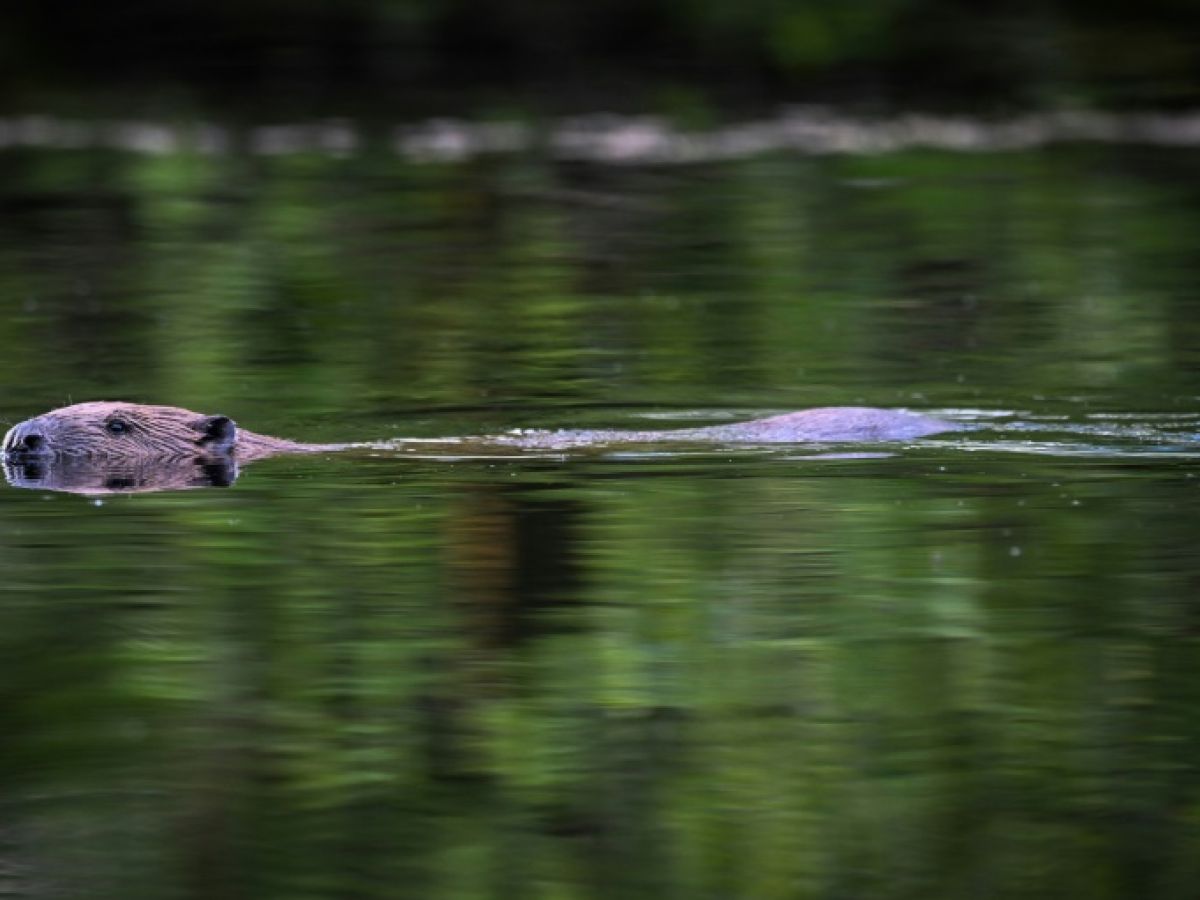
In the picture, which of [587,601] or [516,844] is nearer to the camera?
[516,844]

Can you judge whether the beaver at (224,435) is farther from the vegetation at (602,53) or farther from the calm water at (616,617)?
the vegetation at (602,53)

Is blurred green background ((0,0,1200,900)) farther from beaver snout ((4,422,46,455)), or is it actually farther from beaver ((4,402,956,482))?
beaver snout ((4,422,46,455))

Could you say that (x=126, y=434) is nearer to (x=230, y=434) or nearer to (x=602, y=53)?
(x=230, y=434)

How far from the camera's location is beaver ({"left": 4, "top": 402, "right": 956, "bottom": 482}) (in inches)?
310

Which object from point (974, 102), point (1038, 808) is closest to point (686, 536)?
point (1038, 808)

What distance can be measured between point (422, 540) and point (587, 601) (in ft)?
3.04

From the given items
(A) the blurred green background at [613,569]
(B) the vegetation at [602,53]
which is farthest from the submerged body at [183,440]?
(B) the vegetation at [602,53]

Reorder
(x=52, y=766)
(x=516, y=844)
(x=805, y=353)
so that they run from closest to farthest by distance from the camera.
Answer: (x=516, y=844)
(x=52, y=766)
(x=805, y=353)

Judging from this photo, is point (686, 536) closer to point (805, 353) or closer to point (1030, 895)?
point (1030, 895)

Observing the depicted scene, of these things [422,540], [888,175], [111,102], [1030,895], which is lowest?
[1030,895]

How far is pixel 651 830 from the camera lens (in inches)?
164

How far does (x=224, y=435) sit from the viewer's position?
802cm

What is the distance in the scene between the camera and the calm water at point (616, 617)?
413 cm

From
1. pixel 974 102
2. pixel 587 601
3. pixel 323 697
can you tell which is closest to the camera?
pixel 323 697
